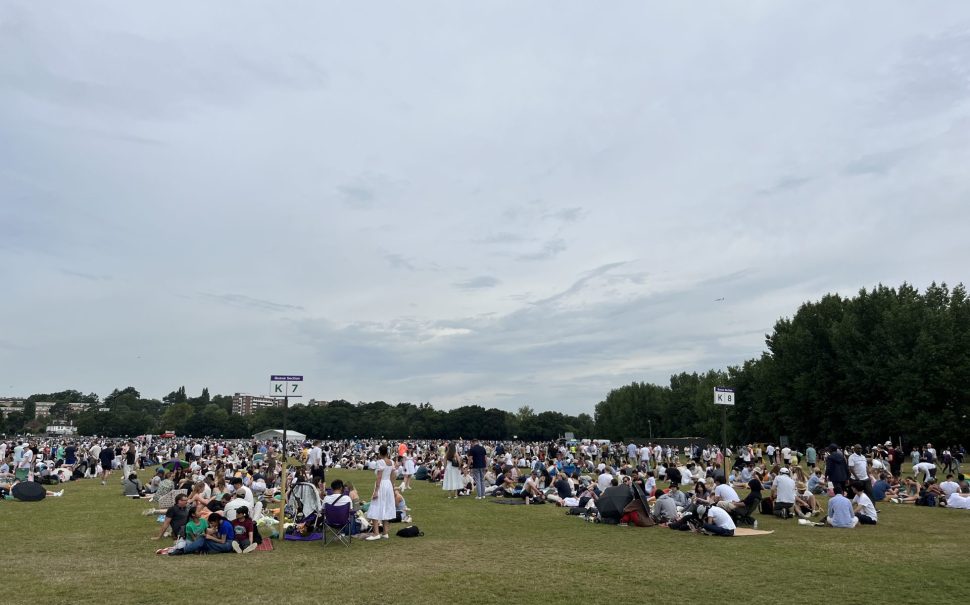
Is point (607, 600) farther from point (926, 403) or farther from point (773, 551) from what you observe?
point (926, 403)

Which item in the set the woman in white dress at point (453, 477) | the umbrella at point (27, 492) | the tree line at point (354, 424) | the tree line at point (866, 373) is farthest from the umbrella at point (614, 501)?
the tree line at point (354, 424)

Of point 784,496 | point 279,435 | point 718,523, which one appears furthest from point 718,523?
point 279,435

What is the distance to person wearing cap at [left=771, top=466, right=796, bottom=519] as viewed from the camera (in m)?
16.3

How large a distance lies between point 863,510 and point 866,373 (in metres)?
39.9

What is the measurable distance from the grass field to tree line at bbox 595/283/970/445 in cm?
3585

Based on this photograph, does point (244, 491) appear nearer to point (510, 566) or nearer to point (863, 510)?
point (510, 566)

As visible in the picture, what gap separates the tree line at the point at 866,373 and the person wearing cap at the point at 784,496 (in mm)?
35983

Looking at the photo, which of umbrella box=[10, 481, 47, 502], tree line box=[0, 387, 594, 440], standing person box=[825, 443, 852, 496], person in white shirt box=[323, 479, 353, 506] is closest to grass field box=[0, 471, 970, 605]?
person in white shirt box=[323, 479, 353, 506]

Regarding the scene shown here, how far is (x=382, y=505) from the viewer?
1335cm

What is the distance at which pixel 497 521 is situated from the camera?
52.2 feet

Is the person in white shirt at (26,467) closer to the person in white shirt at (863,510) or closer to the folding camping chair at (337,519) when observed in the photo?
the folding camping chair at (337,519)

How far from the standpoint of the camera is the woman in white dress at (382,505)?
13203 mm

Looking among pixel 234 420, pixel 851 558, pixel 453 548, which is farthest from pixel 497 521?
pixel 234 420

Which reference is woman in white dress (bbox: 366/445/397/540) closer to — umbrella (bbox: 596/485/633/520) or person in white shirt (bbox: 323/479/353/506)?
person in white shirt (bbox: 323/479/353/506)
